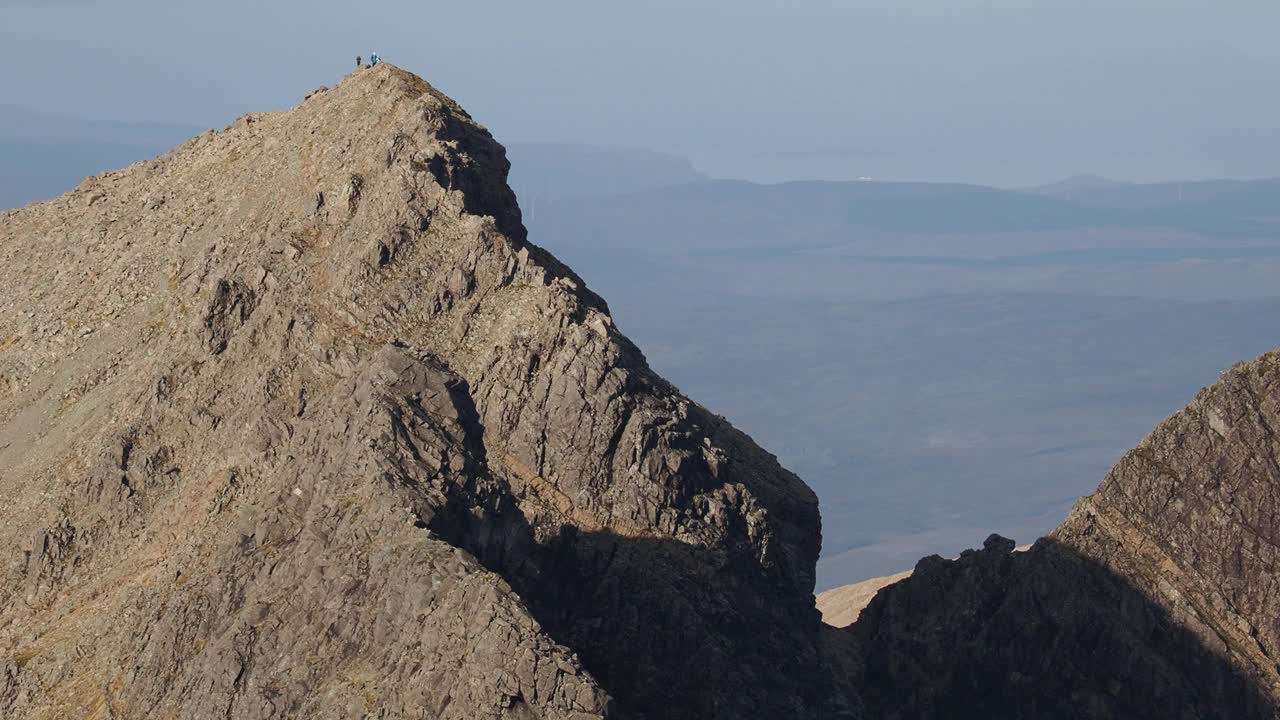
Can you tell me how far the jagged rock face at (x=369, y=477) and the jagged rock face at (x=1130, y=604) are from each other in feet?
23.4

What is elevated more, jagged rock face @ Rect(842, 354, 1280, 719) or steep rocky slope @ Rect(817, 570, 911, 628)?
steep rocky slope @ Rect(817, 570, 911, 628)

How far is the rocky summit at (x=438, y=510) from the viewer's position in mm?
79312

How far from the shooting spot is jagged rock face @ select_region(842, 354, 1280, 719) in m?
106

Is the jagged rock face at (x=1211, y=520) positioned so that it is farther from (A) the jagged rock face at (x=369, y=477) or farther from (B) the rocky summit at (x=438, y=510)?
(A) the jagged rock face at (x=369, y=477)

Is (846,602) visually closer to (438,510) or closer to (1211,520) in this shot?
(1211,520)

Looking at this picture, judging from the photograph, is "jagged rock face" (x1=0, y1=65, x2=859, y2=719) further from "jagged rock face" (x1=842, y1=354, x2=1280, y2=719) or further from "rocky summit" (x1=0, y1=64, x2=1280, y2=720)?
"jagged rock face" (x1=842, y1=354, x2=1280, y2=719)

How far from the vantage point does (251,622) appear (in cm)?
8088

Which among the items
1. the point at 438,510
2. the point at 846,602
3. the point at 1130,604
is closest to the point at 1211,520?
the point at 1130,604

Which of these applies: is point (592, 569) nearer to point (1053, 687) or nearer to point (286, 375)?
point (286, 375)

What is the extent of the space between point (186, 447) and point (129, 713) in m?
17.8

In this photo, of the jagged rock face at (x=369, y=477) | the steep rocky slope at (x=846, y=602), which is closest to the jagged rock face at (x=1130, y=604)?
the jagged rock face at (x=369, y=477)

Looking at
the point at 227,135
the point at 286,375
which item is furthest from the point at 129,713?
the point at 227,135

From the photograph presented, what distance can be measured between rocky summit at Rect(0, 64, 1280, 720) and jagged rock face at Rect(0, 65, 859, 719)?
0.54 feet

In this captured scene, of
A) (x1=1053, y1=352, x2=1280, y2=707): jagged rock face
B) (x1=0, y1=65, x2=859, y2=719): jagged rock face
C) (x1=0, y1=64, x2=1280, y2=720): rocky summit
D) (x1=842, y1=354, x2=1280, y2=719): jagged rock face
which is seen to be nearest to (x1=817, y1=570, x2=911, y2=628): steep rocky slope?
(x1=842, y1=354, x2=1280, y2=719): jagged rock face
